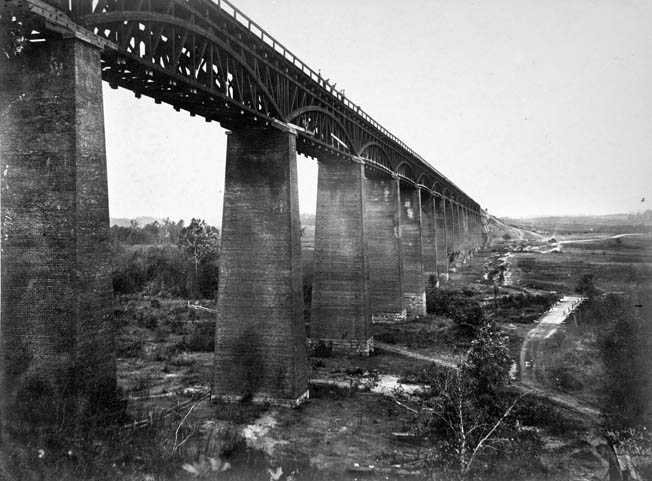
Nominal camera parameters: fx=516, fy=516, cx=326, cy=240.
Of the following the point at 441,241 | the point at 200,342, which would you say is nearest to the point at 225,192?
the point at 200,342

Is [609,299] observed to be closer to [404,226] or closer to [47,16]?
[404,226]

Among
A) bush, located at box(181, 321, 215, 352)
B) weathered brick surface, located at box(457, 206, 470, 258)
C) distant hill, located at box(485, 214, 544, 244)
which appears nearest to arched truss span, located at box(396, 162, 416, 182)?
bush, located at box(181, 321, 215, 352)

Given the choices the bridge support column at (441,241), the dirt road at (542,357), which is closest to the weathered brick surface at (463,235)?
the bridge support column at (441,241)

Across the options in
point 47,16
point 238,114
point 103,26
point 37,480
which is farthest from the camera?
point 238,114

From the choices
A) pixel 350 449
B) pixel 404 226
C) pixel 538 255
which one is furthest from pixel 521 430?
pixel 538 255

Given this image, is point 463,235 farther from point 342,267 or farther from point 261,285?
point 261,285
